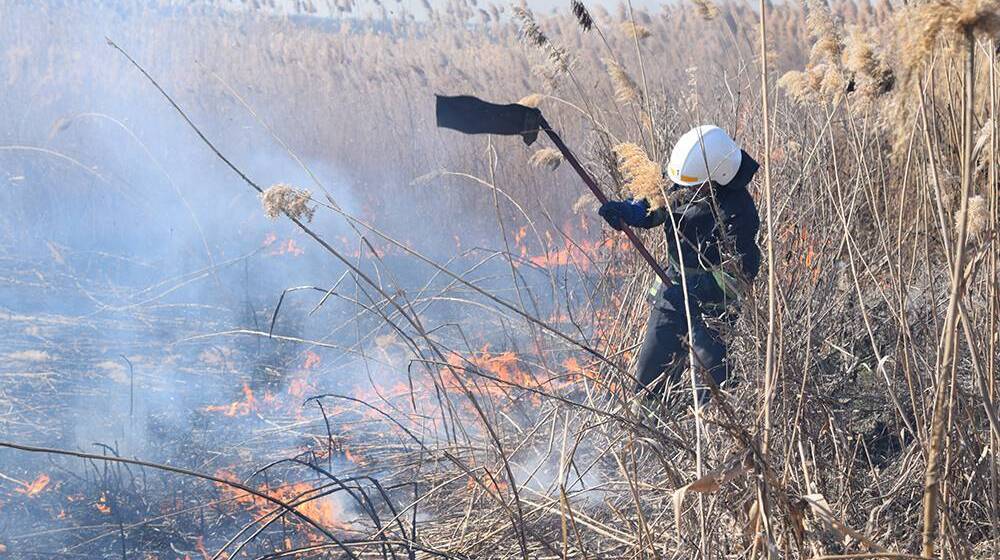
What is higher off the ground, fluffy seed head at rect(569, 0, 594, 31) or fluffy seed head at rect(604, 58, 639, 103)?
fluffy seed head at rect(569, 0, 594, 31)

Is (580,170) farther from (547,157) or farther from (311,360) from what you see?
(311,360)

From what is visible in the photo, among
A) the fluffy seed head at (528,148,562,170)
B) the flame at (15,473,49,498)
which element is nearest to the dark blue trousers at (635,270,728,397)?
the fluffy seed head at (528,148,562,170)

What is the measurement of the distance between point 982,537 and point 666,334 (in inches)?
66.9

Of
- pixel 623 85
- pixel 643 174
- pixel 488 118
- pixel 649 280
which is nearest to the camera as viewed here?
pixel 643 174

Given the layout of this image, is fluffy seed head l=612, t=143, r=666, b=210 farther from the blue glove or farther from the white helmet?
the white helmet

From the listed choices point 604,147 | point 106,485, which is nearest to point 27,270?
point 106,485

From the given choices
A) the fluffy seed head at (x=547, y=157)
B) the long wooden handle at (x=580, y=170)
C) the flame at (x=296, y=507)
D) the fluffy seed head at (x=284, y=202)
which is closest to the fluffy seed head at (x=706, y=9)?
the fluffy seed head at (x=547, y=157)

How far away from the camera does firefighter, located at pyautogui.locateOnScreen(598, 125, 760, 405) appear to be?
12.8ft

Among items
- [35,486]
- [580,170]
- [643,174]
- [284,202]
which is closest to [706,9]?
[580,170]

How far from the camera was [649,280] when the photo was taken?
14.8 feet

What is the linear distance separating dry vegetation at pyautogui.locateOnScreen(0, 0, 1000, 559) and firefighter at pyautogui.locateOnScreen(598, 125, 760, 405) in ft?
0.55

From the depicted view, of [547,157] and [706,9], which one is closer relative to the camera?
[547,157]

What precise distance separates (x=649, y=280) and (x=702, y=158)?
2.67ft

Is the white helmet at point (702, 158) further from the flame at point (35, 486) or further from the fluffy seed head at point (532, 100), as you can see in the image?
the flame at point (35, 486)
